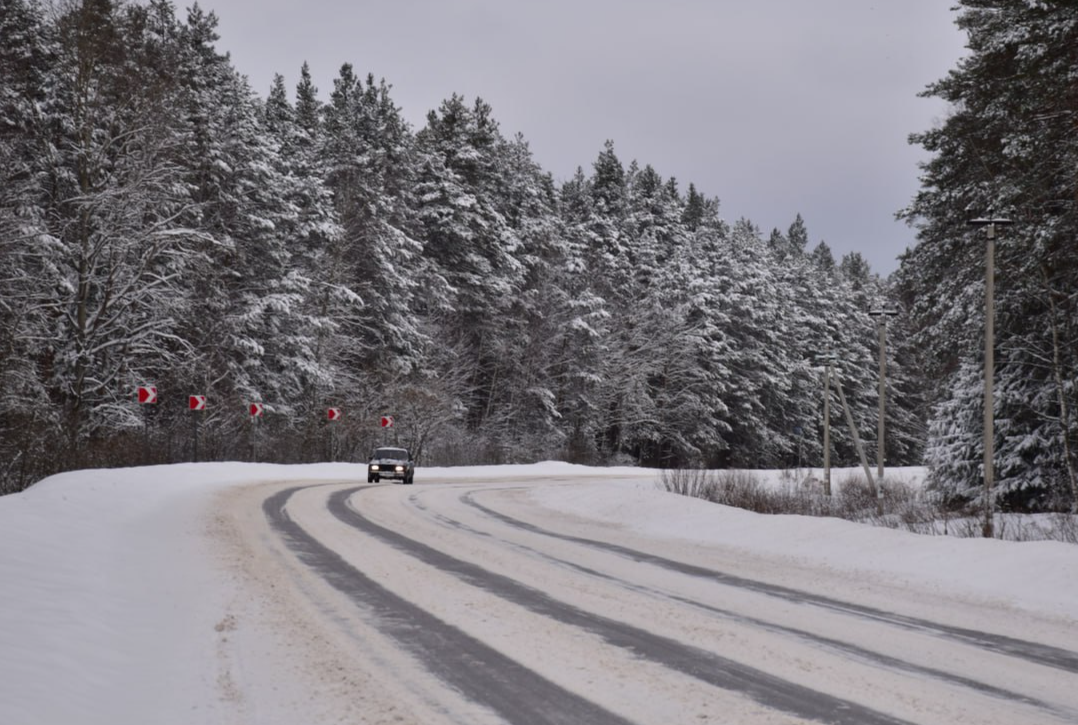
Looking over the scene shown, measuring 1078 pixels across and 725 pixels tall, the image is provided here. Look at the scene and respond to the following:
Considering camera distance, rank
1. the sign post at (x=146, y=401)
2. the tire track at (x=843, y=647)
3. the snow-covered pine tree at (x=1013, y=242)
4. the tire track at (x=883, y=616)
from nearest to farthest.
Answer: the tire track at (x=843, y=647), the tire track at (x=883, y=616), the snow-covered pine tree at (x=1013, y=242), the sign post at (x=146, y=401)

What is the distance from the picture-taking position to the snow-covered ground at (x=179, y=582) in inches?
219

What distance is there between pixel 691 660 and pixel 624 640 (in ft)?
2.71

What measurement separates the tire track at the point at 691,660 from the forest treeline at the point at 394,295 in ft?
52.7

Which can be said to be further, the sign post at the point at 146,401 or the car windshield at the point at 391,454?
the car windshield at the point at 391,454

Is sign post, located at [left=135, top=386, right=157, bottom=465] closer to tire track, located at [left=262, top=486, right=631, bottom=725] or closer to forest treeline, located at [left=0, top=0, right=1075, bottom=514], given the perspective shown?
forest treeline, located at [left=0, top=0, right=1075, bottom=514]

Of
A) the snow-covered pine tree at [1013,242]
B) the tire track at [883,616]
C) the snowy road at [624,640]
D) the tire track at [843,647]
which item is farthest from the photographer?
the snow-covered pine tree at [1013,242]

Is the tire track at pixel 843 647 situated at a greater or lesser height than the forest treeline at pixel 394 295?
lesser

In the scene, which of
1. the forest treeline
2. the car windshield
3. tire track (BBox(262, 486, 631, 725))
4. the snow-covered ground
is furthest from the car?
tire track (BBox(262, 486, 631, 725))

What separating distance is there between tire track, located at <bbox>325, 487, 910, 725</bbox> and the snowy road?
0.08 ft

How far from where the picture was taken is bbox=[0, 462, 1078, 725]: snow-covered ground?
5.56 metres

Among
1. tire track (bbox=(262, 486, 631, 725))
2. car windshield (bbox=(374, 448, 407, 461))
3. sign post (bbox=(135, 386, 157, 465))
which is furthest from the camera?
car windshield (bbox=(374, 448, 407, 461))

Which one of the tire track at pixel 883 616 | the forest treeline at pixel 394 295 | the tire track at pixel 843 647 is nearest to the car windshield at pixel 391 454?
the forest treeline at pixel 394 295

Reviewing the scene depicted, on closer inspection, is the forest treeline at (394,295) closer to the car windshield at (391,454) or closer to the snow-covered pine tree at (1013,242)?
the snow-covered pine tree at (1013,242)

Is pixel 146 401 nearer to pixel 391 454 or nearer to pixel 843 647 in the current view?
pixel 391 454
